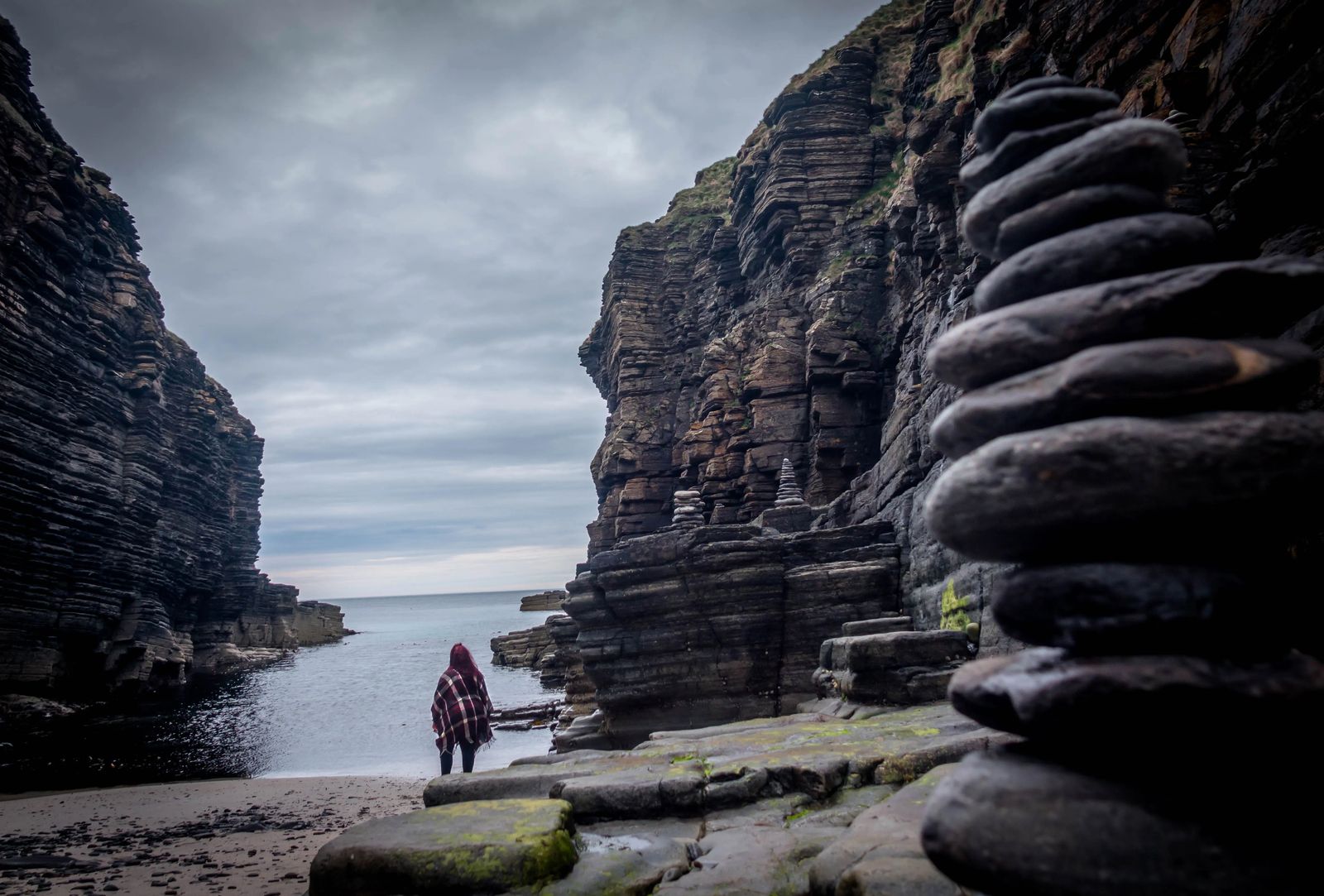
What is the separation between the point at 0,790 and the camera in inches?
834

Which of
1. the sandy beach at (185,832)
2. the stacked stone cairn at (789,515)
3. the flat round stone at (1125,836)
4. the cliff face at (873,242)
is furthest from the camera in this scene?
the stacked stone cairn at (789,515)

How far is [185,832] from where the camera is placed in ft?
48.8

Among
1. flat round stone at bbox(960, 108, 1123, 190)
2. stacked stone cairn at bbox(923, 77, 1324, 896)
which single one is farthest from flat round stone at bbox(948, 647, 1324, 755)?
flat round stone at bbox(960, 108, 1123, 190)

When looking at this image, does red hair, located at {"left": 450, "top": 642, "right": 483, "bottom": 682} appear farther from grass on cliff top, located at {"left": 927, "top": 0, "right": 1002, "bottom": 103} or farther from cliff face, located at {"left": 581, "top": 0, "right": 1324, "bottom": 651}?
grass on cliff top, located at {"left": 927, "top": 0, "right": 1002, "bottom": 103}

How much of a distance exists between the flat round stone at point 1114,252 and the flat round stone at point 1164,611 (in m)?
1.53

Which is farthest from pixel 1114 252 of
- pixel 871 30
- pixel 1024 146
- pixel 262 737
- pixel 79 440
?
pixel 871 30

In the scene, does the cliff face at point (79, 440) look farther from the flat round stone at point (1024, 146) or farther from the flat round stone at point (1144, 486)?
the flat round stone at point (1144, 486)

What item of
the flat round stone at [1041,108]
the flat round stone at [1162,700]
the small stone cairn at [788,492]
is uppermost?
the small stone cairn at [788,492]

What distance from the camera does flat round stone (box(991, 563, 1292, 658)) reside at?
3219 millimetres

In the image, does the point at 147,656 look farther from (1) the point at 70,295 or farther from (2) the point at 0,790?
(2) the point at 0,790

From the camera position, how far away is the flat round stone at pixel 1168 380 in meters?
3.33

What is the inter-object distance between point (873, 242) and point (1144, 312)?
144 feet

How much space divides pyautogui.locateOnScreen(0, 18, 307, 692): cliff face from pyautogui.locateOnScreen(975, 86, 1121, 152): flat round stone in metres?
51.8

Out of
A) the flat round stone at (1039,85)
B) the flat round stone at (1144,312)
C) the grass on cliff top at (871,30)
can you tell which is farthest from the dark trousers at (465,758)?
the grass on cliff top at (871,30)
